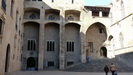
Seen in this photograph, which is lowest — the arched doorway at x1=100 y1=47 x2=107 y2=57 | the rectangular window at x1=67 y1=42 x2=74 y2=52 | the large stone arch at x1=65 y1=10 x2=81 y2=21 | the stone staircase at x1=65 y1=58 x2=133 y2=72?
the stone staircase at x1=65 y1=58 x2=133 y2=72

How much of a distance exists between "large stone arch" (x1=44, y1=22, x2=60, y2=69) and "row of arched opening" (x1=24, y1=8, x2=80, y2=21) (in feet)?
5.78

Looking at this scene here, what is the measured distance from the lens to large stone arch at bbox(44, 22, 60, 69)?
28.0 m

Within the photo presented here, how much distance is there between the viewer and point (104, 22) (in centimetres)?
2891

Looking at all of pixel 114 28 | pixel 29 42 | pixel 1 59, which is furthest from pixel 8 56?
pixel 114 28

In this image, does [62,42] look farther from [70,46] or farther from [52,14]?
[52,14]

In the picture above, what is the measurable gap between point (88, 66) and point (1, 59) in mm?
14062

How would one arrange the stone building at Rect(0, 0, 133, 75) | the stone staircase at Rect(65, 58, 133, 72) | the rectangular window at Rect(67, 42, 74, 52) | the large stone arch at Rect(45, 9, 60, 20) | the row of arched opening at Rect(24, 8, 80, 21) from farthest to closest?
the large stone arch at Rect(45, 9, 60, 20) → the row of arched opening at Rect(24, 8, 80, 21) → the rectangular window at Rect(67, 42, 74, 52) → the stone building at Rect(0, 0, 133, 75) → the stone staircase at Rect(65, 58, 133, 72)

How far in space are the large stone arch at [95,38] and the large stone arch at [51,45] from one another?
612cm

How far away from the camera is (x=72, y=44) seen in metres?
29.1

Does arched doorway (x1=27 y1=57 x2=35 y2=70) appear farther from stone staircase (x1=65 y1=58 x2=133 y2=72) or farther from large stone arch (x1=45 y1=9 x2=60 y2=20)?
stone staircase (x1=65 y1=58 x2=133 y2=72)

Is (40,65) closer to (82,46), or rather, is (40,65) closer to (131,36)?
(82,46)

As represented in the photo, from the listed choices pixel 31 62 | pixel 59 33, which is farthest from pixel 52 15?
pixel 31 62

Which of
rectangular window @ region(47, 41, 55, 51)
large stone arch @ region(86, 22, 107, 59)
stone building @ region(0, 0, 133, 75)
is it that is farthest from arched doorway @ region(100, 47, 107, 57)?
rectangular window @ region(47, 41, 55, 51)

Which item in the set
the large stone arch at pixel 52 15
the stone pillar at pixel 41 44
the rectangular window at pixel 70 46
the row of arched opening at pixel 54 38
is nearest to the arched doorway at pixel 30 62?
the row of arched opening at pixel 54 38
